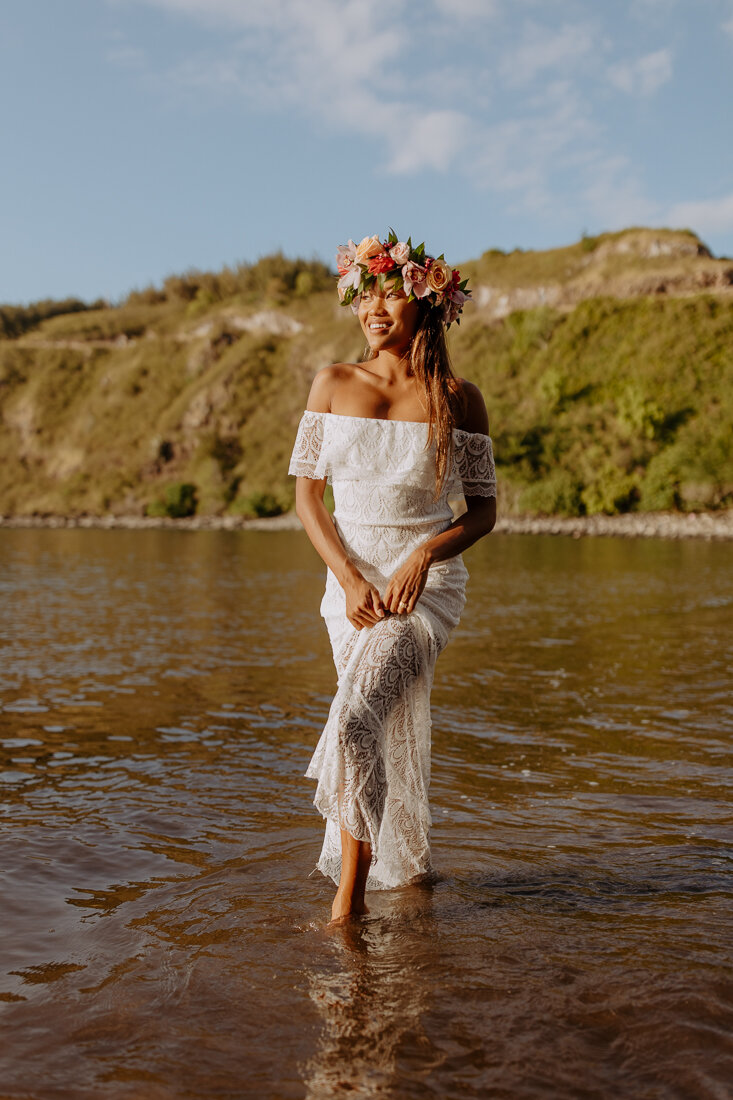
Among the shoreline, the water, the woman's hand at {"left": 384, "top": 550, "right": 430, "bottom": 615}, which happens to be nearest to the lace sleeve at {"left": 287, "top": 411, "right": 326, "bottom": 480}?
the woman's hand at {"left": 384, "top": 550, "right": 430, "bottom": 615}

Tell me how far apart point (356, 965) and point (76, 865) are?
2263 mm

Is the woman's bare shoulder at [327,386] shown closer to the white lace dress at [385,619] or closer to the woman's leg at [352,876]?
the white lace dress at [385,619]

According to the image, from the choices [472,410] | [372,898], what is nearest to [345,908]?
[372,898]

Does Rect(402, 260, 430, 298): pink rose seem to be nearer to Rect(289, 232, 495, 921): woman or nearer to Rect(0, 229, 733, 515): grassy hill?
Rect(289, 232, 495, 921): woman

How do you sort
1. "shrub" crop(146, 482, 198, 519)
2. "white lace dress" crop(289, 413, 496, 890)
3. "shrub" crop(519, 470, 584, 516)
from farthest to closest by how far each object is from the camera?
1. "shrub" crop(146, 482, 198, 519)
2. "shrub" crop(519, 470, 584, 516)
3. "white lace dress" crop(289, 413, 496, 890)

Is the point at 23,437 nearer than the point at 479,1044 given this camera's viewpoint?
No

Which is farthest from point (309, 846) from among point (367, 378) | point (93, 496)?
point (93, 496)

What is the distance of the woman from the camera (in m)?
4.07

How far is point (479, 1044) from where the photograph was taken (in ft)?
10.4

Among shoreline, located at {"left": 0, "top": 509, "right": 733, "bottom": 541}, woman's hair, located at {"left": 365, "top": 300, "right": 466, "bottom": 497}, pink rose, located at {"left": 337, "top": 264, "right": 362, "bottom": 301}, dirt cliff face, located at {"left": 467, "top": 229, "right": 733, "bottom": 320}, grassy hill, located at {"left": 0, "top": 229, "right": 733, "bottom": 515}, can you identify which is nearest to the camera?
woman's hair, located at {"left": 365, "top": 300, "right": 466, "bottom": 497}

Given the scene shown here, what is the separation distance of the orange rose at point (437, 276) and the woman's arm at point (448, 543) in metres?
0.46

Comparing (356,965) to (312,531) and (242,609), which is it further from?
(242,609)

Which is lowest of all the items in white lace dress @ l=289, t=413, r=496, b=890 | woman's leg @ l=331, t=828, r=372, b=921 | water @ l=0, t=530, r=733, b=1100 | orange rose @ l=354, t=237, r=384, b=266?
water @ l=0, t=530, r=733, b=1100

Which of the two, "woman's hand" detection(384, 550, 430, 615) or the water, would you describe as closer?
the water
